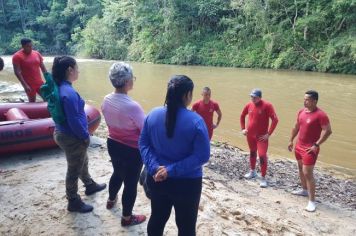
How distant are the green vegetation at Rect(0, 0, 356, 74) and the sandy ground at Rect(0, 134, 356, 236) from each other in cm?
1887

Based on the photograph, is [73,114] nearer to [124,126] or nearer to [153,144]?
[124,126]

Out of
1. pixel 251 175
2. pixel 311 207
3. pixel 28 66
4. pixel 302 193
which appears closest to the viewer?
pixel 311 207

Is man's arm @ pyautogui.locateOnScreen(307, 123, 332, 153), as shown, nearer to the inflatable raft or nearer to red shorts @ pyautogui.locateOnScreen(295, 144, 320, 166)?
red shorts @ pyautogui.locateOnScreen(295, 144, 320, 166)

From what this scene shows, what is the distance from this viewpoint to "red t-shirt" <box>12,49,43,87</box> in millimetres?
6918

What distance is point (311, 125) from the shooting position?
5121 millimetres

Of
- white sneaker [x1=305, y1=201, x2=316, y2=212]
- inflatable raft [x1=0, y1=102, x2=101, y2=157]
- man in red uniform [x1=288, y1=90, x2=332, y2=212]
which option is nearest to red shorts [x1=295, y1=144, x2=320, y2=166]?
man in red uniform [x1=288, y1=90, x2=332, y2=212]

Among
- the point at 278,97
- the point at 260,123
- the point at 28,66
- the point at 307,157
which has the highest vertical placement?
the point at 28,66

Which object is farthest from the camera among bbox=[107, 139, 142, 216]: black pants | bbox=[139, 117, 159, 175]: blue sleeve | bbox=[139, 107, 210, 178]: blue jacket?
bbox=[107, 139, 142, 216]: black pants

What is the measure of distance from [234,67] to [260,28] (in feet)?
11.1

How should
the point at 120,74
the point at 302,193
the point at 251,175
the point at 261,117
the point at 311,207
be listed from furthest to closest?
the point at 251,175 → the point at 261,117 → the point at 302,193 → the point at 311,207 → the point at 120,74

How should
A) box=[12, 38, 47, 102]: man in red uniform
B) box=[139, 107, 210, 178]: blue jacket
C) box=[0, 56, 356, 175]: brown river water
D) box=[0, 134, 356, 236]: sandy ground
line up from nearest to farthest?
1. box=[139, 107, 210, 178]: blue jacket
2. box=[0, 134, 356, 236]: sandy ground
3. box=[12, 38, 47, 102]: man in red uniform
4. box=[0, 56, 356, 175]: brown river water

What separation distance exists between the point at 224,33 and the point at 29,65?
2631 cm

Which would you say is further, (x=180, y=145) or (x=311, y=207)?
(x=311, y=207)

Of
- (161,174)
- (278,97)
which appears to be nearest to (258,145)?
(161,174)
